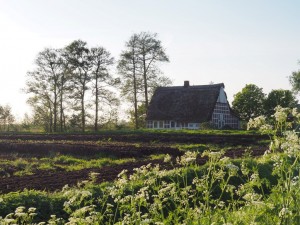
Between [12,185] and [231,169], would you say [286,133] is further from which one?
[12,185]

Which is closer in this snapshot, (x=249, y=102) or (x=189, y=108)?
Result: (x=189, y=108)

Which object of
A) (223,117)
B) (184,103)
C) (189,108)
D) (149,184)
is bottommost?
(149,184)

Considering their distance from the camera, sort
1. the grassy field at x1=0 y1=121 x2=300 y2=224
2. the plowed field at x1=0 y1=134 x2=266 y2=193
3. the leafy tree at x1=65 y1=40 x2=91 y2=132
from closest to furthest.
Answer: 1. the grassy field at x1=0 y1=121 x2=300 y2=224
2. the plowed field at x1=0 y1=134 x2=266 y2=193
3. the leafy tree at x1=65 y1=40 x2=91 y2=132

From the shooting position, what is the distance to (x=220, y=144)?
1143 inches

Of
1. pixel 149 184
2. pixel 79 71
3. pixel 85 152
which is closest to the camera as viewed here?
pixel 149 184

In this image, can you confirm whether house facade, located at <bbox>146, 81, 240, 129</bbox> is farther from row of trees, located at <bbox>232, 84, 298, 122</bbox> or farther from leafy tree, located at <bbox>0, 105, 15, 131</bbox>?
leafy tree, located at <bbox>0, 105, 15, 131</bbox>

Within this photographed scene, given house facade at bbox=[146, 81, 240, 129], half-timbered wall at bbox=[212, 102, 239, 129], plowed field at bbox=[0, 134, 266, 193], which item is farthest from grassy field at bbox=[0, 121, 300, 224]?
half-timbered wall at bbox=[212, 102, 239, 129]

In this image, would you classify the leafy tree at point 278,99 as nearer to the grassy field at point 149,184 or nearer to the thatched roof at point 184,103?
the thatched roof at point 184,103

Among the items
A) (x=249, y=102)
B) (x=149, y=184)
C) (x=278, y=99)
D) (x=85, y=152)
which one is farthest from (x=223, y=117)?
(x=149, y=184)

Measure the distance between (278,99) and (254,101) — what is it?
3478mm

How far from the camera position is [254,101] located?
229 ft

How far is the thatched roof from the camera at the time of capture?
A: 58312mm

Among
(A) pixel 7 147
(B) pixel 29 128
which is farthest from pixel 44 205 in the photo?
(B) pixel 29 128

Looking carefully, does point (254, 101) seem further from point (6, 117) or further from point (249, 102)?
point (6, 117)
